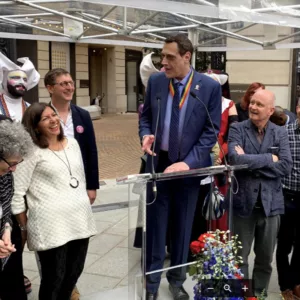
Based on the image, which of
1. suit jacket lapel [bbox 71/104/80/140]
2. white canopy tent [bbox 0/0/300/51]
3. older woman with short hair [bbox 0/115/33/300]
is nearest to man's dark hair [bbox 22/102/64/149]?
older woman with short hair [bbox 0/115/33/300]

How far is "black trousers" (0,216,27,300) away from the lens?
2.80 meters

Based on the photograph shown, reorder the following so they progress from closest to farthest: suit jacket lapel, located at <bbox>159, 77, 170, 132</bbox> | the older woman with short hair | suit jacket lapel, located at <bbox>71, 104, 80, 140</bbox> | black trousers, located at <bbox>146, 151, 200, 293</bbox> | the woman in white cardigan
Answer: the older woman with short hair → the woman in white cardigan → black trousers, located at <bbox>146, 151, 200, 293</bbox> → suit jacket lapel, located at <bbox>159, 77, 170, 132</bbox> → suit jacket lapel, located at <bbox>71, 104, 80, 140</bbox>

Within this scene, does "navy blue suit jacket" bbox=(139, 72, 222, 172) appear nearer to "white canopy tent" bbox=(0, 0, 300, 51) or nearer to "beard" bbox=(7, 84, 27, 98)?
"beard" bbox=(7, 84, 27, 98)

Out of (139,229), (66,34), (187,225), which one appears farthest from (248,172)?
(66,34)

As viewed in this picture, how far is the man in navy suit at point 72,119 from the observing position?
3447mm

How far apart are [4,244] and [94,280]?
1.86m

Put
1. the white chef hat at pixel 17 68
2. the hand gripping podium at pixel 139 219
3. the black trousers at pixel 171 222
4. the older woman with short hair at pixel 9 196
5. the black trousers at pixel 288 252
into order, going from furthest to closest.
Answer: the white chef hat at pixel 17 68
the black trousers at pixel 288 252
the black trousers at pixel 171 222
the hand gripping podium at pixel 139 219
the older woman with short hair at pixel 9 196

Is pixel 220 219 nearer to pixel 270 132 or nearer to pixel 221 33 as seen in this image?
pixel 270 132

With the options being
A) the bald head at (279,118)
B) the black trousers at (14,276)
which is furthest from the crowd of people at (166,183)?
the bald head at (279,118)

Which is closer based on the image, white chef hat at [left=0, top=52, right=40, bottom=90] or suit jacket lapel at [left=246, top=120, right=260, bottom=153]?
suit jacket lapel at [left=246, top=120, right=260, bottom=153]

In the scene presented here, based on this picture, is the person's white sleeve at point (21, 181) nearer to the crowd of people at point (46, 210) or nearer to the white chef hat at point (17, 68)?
the crowd of people at point (46, 210)

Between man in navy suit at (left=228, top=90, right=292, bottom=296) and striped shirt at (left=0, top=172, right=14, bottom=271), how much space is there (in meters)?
1.61

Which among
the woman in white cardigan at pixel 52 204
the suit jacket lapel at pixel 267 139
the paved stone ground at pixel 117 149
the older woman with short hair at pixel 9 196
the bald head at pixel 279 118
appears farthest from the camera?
the paved stone ground at pixel 117 149

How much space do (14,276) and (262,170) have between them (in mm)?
1875
